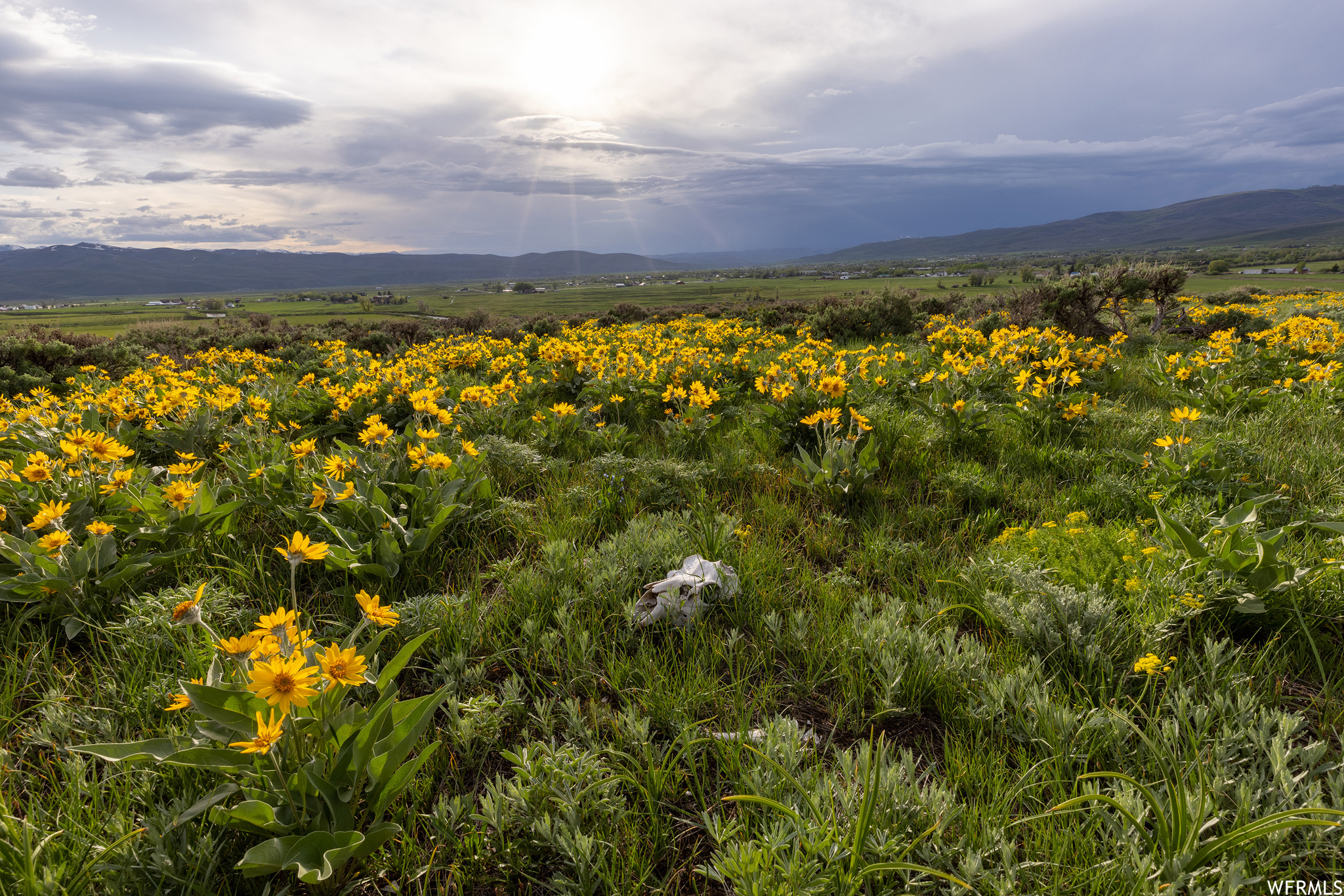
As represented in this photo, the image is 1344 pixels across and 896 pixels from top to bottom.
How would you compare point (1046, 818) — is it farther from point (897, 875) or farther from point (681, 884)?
point (681, 884)

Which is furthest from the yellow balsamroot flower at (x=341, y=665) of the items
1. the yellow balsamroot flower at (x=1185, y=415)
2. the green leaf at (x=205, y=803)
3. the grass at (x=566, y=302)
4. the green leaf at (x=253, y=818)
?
the grass at (x=566, y=302)

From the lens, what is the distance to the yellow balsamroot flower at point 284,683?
4.64ft

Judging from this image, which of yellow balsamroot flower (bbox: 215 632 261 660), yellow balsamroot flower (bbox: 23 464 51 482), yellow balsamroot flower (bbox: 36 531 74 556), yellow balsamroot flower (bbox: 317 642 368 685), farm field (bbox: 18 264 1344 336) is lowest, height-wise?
yellow balsamroot flower (bbox: 317 642 368 685)

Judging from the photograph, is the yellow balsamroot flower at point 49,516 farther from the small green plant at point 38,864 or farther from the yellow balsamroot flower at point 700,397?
the yellow balsamroot flower at point 700,397

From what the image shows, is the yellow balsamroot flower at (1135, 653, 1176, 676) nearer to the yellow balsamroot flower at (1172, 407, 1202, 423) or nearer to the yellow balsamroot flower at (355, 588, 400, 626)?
the yellow balsamroot flower at (1172, 407, 1202, 423)

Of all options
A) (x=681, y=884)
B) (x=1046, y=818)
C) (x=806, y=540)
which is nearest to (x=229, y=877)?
(x=681, y=884)

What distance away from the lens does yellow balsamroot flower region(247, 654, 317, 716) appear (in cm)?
141

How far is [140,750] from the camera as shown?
1.73 metres

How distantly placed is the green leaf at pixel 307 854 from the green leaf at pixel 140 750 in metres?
0.49

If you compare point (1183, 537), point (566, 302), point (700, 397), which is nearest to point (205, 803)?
point (1183, 537)

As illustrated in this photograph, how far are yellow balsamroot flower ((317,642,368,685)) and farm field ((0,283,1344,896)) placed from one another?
12 millimetres

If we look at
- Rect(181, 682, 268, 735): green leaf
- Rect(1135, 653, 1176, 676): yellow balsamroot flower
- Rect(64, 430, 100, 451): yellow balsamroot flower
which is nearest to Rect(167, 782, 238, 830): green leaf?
Rect(181, 682, 268, 735): green leaf

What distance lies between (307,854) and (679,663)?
145 cm

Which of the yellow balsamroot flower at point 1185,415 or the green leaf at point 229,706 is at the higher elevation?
the yellow balsamroot flower at point 1185,415
